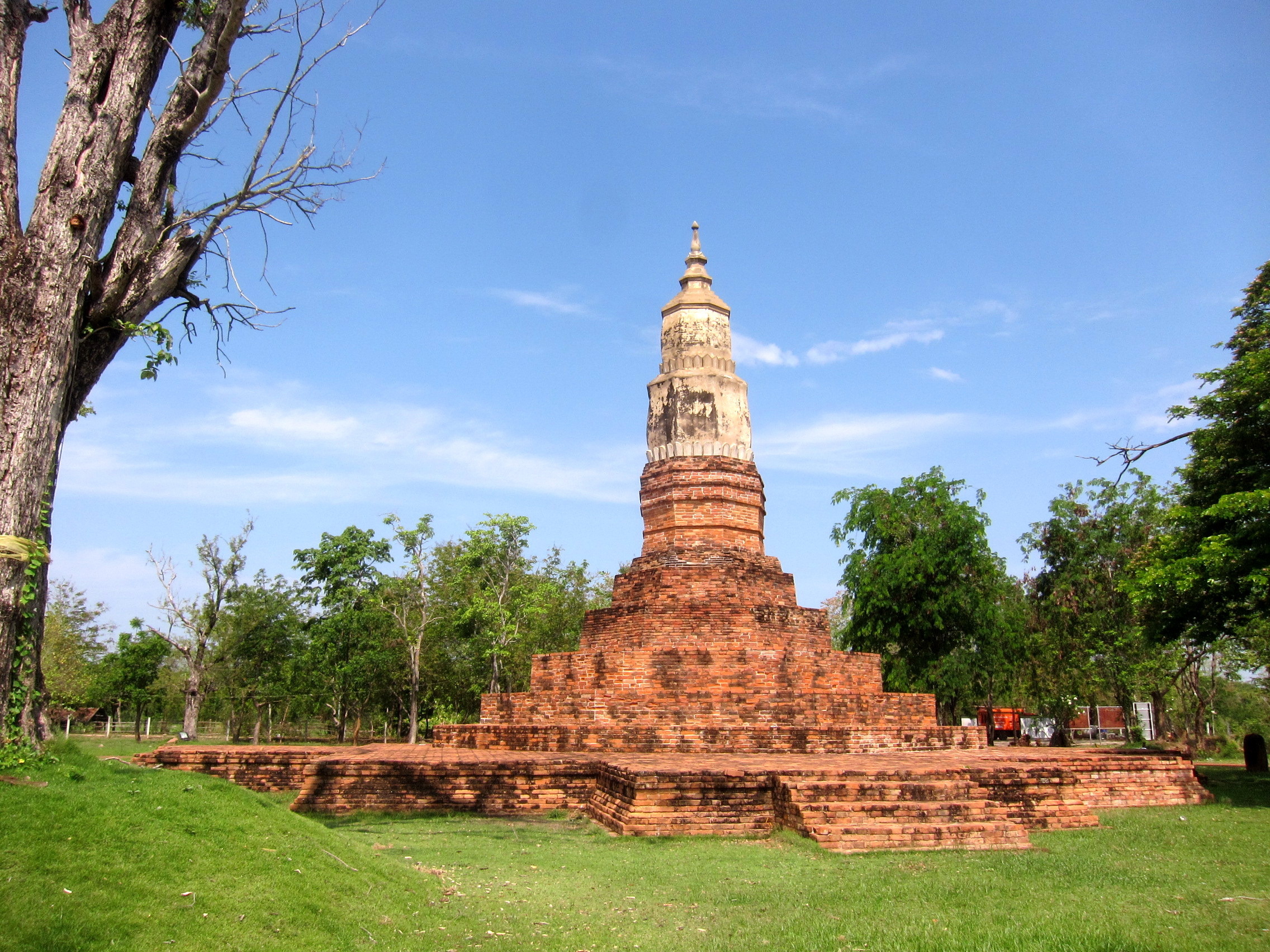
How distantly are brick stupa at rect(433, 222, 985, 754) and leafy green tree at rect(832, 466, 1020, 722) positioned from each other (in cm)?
847

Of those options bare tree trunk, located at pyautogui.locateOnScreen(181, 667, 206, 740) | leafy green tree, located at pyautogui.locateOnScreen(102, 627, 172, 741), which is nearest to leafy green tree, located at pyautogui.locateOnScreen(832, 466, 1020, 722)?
bare tree trunk, located at pyautogui.locateOnScreen(181, 667, 206, 740)

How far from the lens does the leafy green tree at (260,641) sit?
32.9 meters

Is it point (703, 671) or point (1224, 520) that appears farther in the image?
point (703, 671)

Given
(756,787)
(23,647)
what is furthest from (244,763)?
(756,787)

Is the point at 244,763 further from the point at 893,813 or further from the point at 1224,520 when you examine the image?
the point at 1224,520

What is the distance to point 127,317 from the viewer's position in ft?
23.6

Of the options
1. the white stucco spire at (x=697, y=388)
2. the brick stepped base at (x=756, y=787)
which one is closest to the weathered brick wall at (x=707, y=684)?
the brick stepped base at (x=756, y=787)

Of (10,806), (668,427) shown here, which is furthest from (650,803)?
(668,427)

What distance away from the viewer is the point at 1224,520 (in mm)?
12766

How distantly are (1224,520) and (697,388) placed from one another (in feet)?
29.5

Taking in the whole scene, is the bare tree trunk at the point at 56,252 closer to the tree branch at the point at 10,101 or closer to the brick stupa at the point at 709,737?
the tree branch at the point at 10,101

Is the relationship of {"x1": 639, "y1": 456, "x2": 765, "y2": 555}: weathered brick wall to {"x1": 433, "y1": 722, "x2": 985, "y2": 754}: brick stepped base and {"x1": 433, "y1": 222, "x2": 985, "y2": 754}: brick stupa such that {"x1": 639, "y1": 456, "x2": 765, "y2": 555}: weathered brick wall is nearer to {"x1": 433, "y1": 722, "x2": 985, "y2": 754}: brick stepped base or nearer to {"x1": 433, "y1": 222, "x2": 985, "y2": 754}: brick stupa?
{"x1": 433, "y1": 222, "x2": 985, "y2": 754}: brick stupa

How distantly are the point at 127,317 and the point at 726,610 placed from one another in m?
10.6

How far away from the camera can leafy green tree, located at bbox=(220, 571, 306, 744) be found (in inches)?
1296
